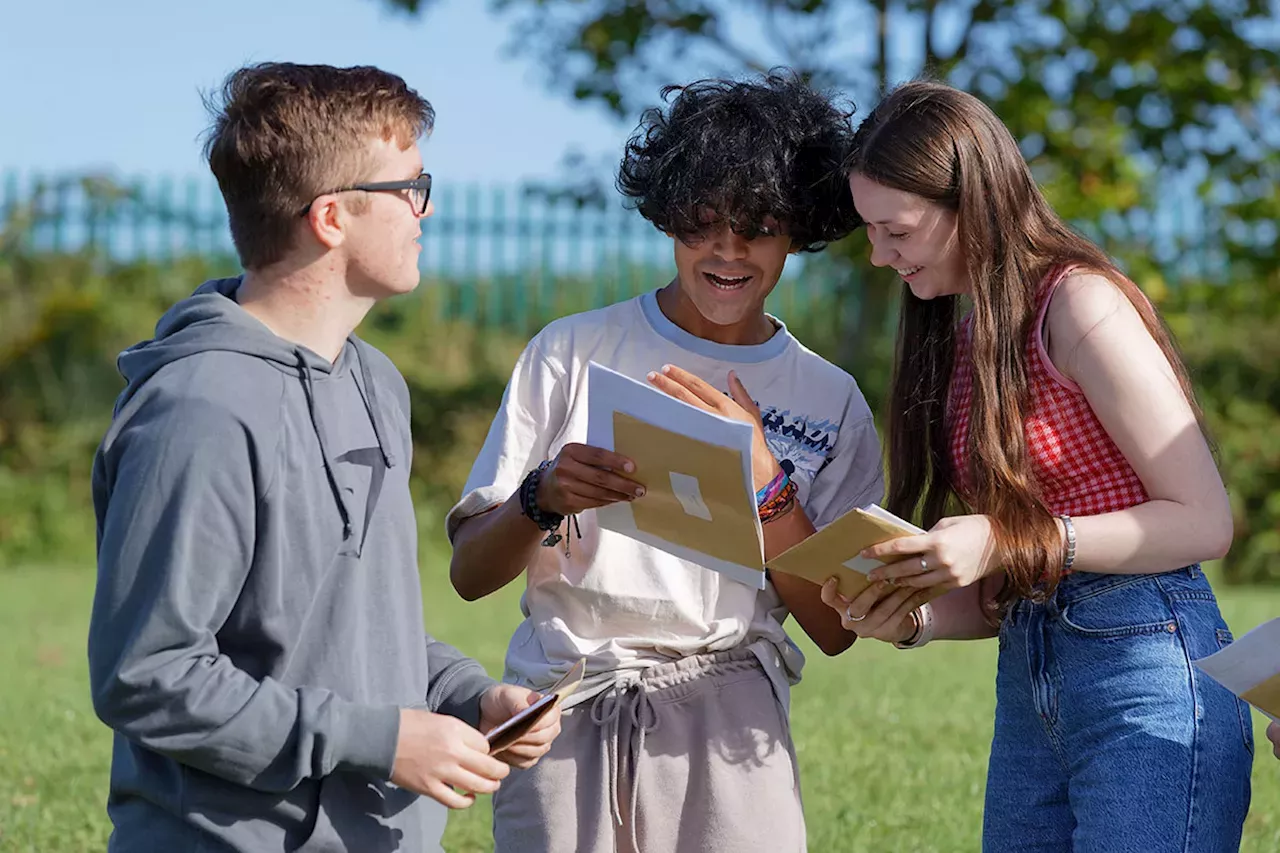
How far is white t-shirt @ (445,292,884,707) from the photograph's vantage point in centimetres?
285

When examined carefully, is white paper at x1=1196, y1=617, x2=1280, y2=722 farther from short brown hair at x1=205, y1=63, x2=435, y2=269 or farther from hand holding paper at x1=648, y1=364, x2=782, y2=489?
short brown hair at x1=205, y1=63, x2=435, y2=269

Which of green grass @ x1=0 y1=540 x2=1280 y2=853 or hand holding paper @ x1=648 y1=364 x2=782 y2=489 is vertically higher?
hand holding paper @ x1=648 y1=364 x2=782 y2=489

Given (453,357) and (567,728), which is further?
(453,357)

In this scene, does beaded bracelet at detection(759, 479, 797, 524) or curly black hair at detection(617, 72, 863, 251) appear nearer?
beaded bracelet at detection(759, 479, 797, 524)

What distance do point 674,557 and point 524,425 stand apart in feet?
1.25

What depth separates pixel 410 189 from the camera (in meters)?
2.34

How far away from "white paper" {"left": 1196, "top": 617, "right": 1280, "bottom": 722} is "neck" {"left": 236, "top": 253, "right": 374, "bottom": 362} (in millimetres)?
1464

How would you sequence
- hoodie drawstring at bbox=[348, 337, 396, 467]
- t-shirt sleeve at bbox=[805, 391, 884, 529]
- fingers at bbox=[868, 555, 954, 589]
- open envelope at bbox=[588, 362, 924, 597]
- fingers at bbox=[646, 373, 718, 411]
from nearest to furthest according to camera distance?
hoodie drawstring at bbox=[348, 337, 396, 467] → open envelope at bbox=[588, 362, 924, 597] → fingers at bbox=[868, 555, 954, 589] → fingers at bbox=[646, 373, 718, 411] → t-shirt sleeve at bbox=[805, 391, 884, 529]

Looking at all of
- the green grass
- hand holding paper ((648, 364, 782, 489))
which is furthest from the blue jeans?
the green grass

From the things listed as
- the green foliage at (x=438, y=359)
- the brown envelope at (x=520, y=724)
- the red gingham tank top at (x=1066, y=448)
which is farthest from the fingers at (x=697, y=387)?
the green foliage at (x=438, y=359)

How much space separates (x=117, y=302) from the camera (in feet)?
42.8

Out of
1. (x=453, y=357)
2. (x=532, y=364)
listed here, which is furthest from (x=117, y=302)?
(x=532, y=364)

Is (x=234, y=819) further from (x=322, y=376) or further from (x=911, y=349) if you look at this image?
(x=911, y=349)

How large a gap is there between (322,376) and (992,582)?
1.41 metres
